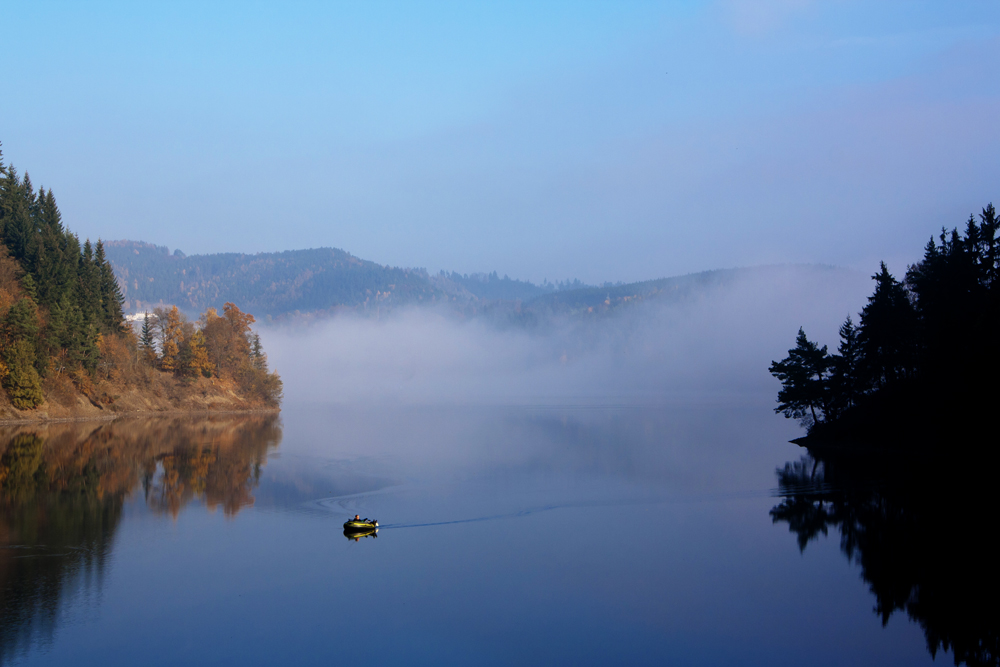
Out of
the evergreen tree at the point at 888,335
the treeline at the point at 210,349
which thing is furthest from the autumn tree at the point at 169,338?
the evergreen tree at the point at 888,335

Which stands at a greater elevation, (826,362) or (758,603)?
(826,362)

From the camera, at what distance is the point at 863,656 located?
15.1 m

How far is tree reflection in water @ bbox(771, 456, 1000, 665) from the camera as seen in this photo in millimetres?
16734

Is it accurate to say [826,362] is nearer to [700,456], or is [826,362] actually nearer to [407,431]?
[700,456]

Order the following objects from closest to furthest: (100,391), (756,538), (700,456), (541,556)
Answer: (541,556) → (756,538) → (700,456) → (100,391)

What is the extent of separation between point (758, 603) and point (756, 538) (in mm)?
7040

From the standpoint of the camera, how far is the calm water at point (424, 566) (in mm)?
15133

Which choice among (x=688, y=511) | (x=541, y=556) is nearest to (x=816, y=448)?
(x=688, y=511)

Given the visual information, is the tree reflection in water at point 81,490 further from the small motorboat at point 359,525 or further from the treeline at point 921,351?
the treeline at point 921,351

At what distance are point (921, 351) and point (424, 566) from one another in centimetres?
3711

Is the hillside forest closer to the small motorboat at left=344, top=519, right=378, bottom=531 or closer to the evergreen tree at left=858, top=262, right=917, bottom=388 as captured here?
the small motorboat at left=344, top=519, right=378, bottom=531

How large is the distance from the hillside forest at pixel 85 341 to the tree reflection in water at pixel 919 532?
55.8m

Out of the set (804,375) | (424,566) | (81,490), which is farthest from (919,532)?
(81,490)

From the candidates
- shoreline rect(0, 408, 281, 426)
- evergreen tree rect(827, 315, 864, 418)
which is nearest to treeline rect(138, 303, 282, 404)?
shoreline rect(0, 408, 281, 426)
